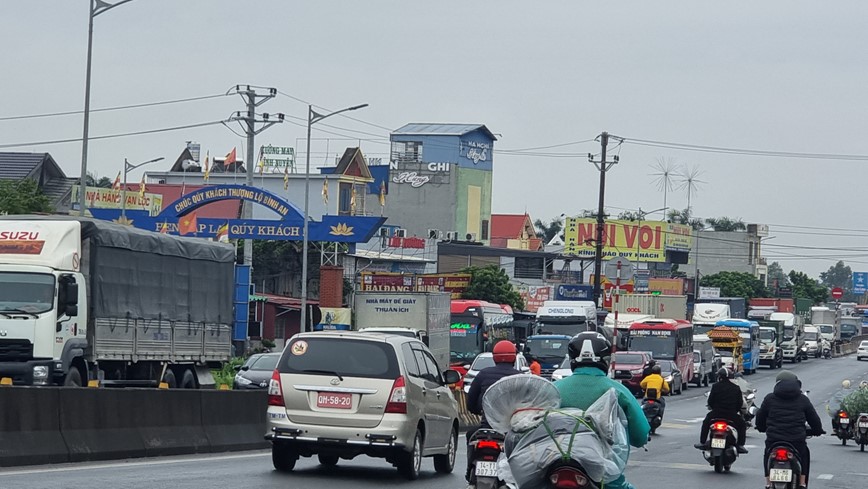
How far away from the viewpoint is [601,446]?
750cm

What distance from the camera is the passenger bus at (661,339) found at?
189 feet

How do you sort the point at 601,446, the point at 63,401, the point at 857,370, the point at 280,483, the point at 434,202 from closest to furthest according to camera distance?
1. the point at 601,446
2. the point at 280,483
3. the point at 63,401
4. the point at 857,370
5. the point at 434,202

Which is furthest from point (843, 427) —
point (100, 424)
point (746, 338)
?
point (746, 338)

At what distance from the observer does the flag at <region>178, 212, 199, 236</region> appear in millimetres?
53625

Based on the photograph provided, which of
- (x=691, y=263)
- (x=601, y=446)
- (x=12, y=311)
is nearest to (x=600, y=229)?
(x=12, y=311)

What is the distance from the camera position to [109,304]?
2573 cm

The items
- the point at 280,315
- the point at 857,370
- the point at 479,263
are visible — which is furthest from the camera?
the point at 479,263

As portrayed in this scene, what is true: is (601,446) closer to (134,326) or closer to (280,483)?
(280,483)

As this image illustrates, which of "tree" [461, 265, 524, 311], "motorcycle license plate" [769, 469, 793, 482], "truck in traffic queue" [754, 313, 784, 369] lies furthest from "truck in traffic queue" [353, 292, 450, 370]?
"truck in traffic queue" [754, 313, 784, 369]

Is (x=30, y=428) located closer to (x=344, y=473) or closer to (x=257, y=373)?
(x=344, y=473)

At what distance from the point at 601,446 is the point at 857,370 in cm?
8157

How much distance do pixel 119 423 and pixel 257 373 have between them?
16.2m

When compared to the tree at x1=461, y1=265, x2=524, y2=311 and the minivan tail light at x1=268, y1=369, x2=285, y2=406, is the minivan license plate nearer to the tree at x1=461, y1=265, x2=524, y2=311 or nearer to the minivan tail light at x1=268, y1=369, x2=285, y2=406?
the minivan tail light at x1=268, y1=369, x2=285, y2=406

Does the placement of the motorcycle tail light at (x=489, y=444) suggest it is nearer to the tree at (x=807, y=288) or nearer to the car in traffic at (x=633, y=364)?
the car in traffic at (x=633, y=364)
